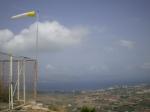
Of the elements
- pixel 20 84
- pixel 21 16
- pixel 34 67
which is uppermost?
pixel 21 16

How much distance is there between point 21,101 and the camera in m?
12.3

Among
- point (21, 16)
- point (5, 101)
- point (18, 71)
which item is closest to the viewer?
point (18, 71)

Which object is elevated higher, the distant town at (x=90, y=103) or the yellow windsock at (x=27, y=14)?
the yellow windsock at (x=27, y=14)

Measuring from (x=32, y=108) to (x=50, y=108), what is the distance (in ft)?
5.35

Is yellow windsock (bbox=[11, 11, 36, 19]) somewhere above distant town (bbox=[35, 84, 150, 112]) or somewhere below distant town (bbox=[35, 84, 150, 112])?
above

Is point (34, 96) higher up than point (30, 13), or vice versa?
point (30, 13)

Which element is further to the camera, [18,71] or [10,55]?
[18,71]

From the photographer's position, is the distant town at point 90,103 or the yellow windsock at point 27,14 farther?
the distant town at point 90,103

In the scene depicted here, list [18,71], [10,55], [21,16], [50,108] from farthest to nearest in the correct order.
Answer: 1. [50,108]
2. [21,16]
3. [18,71]
4. [10,55]

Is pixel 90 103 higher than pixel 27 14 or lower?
lower

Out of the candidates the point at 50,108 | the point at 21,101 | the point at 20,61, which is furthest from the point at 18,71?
the point at 50,108

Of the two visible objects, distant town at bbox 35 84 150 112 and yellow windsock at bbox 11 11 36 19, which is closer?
yellow windsock at bbox 11 11 36 19

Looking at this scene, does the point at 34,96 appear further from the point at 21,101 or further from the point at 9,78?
the point at 9,78

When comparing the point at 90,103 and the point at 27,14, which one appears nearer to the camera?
the point at 27,14
